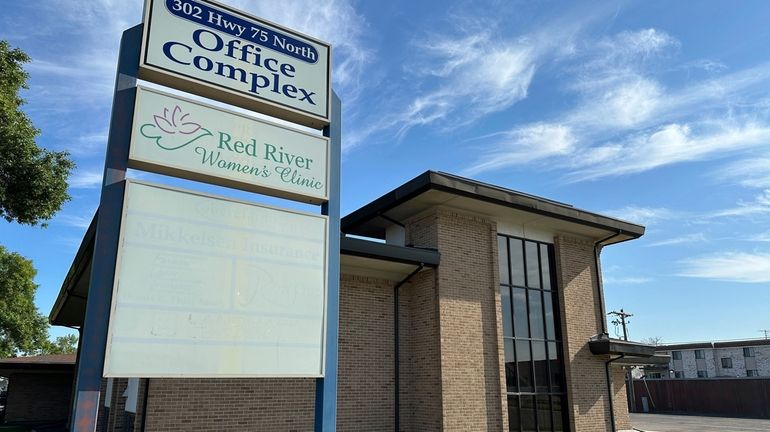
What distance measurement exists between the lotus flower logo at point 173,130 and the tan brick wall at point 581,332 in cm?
1223

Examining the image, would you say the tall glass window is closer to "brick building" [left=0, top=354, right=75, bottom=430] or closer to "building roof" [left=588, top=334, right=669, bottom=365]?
"building roof" [left=588, top=334, right=669, bottom=365]

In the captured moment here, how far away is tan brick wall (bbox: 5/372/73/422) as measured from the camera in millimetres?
26422

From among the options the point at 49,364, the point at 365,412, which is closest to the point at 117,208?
the point at 365,412

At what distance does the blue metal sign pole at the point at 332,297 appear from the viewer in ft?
24.2

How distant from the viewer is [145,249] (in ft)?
20.9

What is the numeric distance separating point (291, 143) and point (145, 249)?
253cm

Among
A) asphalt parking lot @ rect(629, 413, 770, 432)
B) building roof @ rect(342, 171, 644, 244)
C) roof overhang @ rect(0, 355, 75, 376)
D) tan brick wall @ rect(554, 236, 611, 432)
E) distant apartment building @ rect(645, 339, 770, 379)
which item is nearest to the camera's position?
building roof @ rect(342, 171, 644, 244)

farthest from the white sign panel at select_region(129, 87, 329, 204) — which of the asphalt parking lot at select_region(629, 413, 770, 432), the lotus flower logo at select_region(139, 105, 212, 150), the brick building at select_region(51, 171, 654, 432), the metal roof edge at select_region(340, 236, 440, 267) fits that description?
the asphalt parking lot at select_region(629, 413, 770, 432)

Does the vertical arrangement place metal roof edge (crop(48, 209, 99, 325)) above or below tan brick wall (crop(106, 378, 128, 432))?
above

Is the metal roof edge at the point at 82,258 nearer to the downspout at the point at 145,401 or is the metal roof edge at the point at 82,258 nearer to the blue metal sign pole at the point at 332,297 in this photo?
the downspout at the point at 145,401

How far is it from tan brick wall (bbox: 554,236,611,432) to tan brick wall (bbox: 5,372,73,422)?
2390 cm

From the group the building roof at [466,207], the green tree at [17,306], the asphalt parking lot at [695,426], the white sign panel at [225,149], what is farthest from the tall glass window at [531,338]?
the green tree at [17,306]

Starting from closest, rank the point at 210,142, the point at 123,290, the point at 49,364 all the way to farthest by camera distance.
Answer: the point at 123,290, the point at 210,142, the point at 49,364

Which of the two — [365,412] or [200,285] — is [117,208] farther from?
[365,412]
